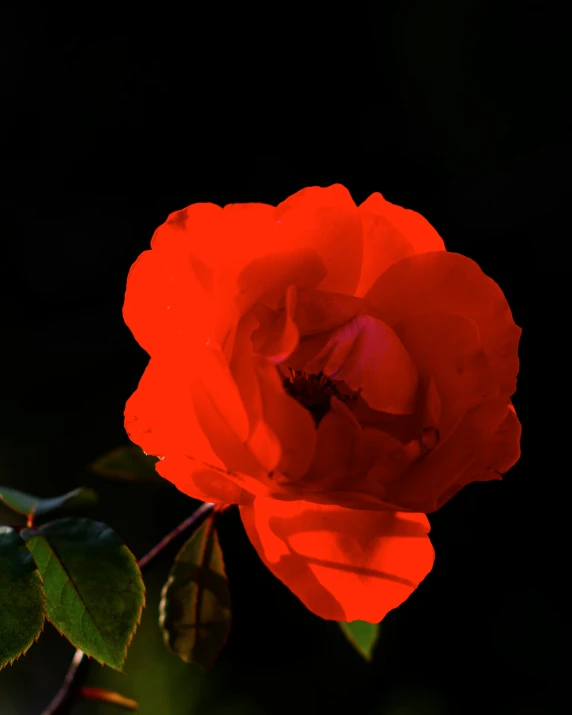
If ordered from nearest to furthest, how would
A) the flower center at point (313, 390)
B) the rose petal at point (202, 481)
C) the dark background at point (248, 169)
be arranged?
the rose petal at point (202, 481)
the flower center at point (313, 390)
the dark background at point (248, 169)

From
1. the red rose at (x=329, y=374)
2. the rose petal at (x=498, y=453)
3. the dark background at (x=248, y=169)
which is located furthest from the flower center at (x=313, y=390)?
the dark background at (x=248, y=169)

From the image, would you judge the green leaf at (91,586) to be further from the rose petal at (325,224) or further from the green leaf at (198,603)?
the rose petal at (325,224)

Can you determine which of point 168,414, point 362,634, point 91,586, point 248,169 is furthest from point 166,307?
point 248,169

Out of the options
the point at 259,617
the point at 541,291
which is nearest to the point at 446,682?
the point at 259,617

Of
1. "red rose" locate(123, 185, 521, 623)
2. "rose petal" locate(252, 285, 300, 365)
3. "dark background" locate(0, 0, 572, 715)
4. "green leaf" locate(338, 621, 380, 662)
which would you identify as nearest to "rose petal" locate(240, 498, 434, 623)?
"red rose" locate(123, 185, 521, 623)

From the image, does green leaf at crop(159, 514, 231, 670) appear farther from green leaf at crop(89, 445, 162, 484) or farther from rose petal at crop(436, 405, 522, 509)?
rose petal at crop(436, 405, 522, 509)

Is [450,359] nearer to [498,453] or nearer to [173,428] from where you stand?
[498,453]

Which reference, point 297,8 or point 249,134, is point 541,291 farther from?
point 297,8
